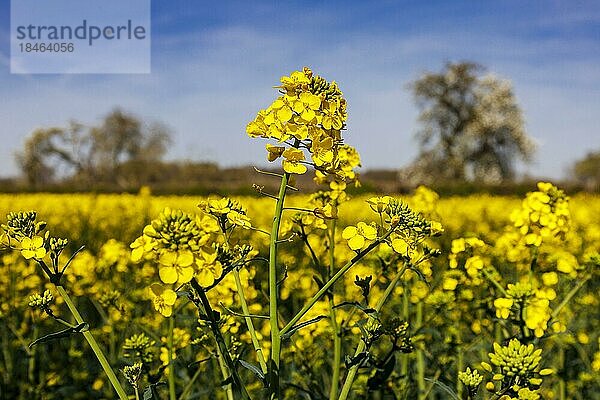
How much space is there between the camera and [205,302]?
1.44m

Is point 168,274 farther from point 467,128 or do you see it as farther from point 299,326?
point 467,128

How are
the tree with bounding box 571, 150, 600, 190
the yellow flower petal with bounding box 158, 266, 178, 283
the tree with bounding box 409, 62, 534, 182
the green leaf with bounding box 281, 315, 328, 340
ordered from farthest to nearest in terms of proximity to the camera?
the tree with bounding box 571, 150, 600, 190 < the tree with bounding box 409, 62, 534, 182 < the green leaf with bounding box 281, 315, 328, 340 < the yellow flower petal with bounding box 158, 266, 178, 283

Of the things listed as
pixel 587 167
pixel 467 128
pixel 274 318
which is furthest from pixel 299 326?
pixel 587 167

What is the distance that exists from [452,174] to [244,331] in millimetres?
43874

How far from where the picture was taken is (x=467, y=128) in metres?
45.5

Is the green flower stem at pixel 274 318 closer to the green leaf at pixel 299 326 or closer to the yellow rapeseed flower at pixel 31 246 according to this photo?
the green leaf at pixel 299 326

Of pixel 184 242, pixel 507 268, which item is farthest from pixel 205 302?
pixel 507 268

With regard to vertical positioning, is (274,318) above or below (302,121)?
below

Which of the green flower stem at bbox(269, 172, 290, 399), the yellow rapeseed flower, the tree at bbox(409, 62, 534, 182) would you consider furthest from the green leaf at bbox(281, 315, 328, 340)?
the tree at bbox(409, 62, 534, 182)

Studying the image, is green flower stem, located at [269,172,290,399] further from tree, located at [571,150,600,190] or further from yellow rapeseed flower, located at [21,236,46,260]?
tree, located at [571,150,600,190]

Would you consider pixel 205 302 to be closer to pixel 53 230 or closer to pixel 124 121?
pixel 53 230

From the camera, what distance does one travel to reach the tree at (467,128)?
45500 mm

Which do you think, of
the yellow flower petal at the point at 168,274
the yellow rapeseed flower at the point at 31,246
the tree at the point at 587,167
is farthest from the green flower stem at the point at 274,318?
the tree at the point at 587,167

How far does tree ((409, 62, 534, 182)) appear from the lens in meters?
45.5
